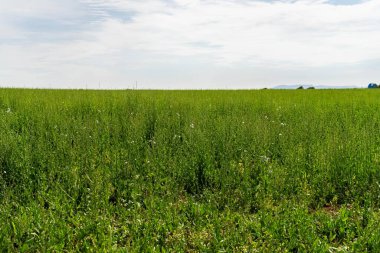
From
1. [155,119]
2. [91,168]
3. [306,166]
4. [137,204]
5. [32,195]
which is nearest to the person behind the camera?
[137,204]

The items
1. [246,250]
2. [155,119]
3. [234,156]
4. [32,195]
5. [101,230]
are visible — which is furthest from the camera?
[155,119]

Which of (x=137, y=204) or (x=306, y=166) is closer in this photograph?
(x=137, y=204)

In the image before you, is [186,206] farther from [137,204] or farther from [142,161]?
[142,161]

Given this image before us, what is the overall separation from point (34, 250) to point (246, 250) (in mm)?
1930

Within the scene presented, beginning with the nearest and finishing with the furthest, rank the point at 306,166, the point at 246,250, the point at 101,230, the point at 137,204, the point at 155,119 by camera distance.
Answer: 1. the point at 246,250
2. the point at 101,230
3. the point at 137,204
4. the point at 306,166
5. the point at 155,119

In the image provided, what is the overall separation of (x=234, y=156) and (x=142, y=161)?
146 centimetres

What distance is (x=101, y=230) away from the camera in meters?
3.26

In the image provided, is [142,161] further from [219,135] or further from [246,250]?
[246,250]

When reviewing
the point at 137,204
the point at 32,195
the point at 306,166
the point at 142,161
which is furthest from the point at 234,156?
the point at 32,195

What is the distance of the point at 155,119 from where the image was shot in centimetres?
745

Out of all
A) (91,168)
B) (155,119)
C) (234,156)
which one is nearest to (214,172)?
(234,156)

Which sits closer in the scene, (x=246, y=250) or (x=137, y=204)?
(x=246, y=250)

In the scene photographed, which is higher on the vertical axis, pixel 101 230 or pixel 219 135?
pixel 219 135

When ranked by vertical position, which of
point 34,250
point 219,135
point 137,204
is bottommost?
point 34,250
